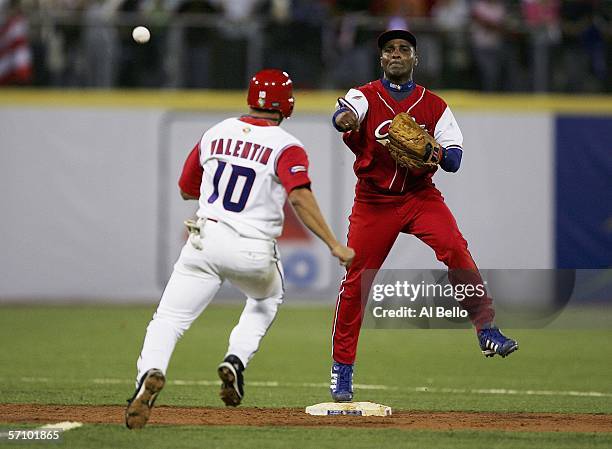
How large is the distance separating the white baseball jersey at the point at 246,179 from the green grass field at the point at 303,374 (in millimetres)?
1299

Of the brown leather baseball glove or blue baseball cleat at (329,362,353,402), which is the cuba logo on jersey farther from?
blue baseball cleat at (329,362,353,402)

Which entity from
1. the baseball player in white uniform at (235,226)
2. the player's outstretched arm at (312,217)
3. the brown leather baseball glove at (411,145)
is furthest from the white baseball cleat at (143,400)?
the brown leather baseball glove at (411,145)

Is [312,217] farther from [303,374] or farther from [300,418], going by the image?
[303,374]

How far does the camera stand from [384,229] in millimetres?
8867

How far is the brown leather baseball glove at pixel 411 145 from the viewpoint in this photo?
27.6 ft

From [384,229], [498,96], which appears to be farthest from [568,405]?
[498,96]

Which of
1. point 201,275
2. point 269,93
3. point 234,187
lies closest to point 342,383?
point 201,275

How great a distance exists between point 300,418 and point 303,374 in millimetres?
3259

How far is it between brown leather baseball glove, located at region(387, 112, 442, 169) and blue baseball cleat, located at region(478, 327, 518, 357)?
1224mm

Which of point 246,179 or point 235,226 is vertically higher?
point 246,179

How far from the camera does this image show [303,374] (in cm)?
1173

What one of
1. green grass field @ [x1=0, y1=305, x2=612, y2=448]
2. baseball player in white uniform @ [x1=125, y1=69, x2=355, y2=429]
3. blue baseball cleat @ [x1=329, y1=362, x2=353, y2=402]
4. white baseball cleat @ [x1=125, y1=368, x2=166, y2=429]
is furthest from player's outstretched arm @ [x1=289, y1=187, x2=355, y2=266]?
blue baseball cleat @ [x1=329, y1=362, x2=353, y2=402]

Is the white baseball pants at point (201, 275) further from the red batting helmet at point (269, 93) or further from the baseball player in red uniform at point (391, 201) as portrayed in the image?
the baseball player in red uniform at point (391, 201)

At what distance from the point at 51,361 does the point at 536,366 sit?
4849 millimetres
